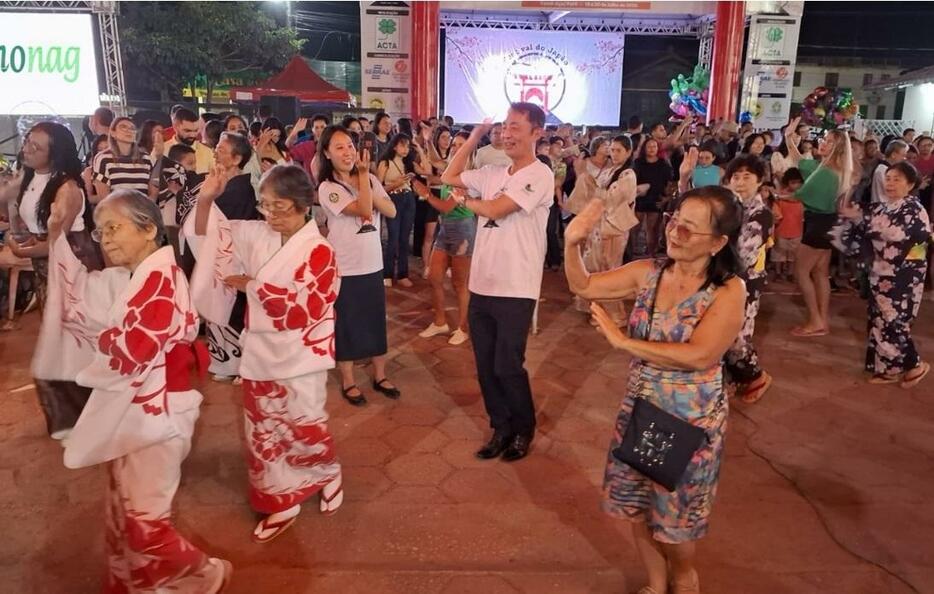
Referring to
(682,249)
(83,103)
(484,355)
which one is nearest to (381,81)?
(83,103)

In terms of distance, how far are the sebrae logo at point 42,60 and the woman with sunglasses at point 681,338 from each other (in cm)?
1014

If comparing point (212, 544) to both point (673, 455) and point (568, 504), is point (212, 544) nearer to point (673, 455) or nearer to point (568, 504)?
point (568, 504)

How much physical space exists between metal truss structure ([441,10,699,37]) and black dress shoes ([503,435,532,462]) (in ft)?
40.3

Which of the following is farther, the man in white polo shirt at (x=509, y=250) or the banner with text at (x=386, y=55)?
the banner with text at (x=386, y=55)

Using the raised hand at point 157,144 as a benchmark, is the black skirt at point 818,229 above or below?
below

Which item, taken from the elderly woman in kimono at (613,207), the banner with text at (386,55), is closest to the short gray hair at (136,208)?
the elderly woman in kimono at (613,207)

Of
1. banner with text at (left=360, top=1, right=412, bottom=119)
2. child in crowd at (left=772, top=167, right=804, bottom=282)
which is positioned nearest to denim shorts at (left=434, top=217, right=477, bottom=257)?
child in crowd at (left=772, top=167, right=804, bottom=282)

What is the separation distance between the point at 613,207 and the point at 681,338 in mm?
3874

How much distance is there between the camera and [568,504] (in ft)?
10.7

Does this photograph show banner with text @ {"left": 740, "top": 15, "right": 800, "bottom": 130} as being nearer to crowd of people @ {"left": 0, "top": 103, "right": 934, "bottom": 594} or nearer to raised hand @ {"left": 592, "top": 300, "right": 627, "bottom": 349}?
crowd of people @ {"left": 0, "top": 103, "right": 934, "bottom": 594}

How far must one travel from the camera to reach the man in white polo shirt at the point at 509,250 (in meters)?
3.32

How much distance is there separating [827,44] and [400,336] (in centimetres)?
2736

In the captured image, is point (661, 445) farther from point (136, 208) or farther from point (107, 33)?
point (107, 33)

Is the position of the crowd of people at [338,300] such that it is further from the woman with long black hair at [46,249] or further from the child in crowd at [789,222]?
the child in crowd at [789,222]
